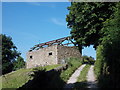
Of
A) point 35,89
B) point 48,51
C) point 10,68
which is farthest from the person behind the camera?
point 10,68

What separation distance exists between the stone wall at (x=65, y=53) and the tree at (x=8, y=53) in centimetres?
2315

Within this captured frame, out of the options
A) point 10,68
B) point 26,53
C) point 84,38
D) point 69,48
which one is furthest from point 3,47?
point 84,38

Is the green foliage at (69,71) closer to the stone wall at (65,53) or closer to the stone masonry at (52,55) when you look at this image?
the stone wall at (65,53)

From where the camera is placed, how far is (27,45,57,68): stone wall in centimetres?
2945

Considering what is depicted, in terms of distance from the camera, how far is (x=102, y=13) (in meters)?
18.5

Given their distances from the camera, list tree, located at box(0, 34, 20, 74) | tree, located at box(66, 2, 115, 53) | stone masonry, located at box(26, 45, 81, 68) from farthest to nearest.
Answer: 1. tree, located at box(0, 34, 20, 74)
2. stone masonry, located at box(26, 45, 81, 68)
3. tree, located at box(66, 2, 115, 53)

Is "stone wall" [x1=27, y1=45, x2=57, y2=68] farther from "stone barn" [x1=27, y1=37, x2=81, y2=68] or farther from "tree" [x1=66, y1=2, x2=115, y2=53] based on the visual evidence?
"tree" [x1=66, y1=2, x2=115, y2=53]

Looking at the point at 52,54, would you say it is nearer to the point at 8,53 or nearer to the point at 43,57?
the point at 43,57

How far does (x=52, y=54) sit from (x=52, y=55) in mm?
195

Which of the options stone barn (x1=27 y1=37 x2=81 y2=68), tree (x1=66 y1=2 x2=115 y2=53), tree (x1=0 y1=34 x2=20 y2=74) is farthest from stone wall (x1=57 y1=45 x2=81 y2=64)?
tree (x1=0 y1=34 x2=20 y2=74)

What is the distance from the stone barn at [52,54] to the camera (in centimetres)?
2920

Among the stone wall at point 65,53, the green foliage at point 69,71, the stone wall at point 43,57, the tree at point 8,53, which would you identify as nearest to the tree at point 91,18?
the green foliage at point 69,71

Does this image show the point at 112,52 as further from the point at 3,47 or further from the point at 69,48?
the point at 3,47

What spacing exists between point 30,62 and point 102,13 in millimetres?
21128
